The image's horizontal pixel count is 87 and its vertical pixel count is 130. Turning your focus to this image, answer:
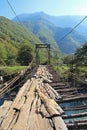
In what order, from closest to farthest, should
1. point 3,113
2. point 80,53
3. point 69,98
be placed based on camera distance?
point 3,113 < point 69,98 < point 80,53

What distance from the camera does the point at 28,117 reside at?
20.0 ft

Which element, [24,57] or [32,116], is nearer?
[32,116]

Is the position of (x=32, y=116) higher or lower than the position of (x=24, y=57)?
lower

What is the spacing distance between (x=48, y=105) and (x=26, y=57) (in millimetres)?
71218

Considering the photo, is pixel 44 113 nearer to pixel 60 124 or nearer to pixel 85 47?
pixel 60 124

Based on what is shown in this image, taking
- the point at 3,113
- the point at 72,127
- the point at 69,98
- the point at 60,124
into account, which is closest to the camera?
the point at 60,124

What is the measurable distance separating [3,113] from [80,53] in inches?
2773

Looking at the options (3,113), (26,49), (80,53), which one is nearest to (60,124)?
(3,113)

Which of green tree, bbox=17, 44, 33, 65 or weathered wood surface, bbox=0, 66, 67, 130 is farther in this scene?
green tree, bbox=17, 44, 33, 65

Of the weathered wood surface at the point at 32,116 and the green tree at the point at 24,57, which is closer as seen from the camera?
the weathered wood surface at the point at 32,116

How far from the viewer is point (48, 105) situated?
7262 millimetres

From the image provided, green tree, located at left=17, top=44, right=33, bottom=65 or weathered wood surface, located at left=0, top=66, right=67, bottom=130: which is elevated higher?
green tree, located at left=17, top=44, right=33, bottom=65

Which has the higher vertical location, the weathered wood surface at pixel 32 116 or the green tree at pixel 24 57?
the green tree at pixel 24 57

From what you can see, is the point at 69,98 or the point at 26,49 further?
the point at 26,49
